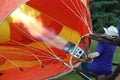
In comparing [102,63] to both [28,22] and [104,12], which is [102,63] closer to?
[28,22]

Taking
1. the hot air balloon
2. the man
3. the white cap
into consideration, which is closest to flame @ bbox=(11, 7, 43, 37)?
the hot air balloon

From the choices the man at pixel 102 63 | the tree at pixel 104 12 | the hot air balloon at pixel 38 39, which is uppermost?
the hot air balloon at pixel 38 39

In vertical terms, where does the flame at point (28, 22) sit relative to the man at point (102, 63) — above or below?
above

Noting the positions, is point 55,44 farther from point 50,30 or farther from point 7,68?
point 7,68

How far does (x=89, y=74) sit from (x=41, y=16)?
2.36m

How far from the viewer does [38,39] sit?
6.70 metres

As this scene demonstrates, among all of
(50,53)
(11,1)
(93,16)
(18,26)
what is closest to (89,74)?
(11,1)

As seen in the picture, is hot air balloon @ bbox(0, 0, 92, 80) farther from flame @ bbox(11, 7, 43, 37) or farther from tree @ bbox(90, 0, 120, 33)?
tree @ bbox(90, 0, 120, 33)

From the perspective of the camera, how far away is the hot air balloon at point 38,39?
6.46m

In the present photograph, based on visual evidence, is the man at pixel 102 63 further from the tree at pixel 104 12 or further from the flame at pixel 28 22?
the tree at pixel 104 12

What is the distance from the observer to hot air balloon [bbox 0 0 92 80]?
646cm

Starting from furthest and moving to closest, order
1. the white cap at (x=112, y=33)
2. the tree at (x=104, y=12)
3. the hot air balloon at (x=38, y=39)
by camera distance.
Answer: the tree at (x=104, y=12), the hot air balloon at (x=38, y=39), the white cap at (x=112, y=33)

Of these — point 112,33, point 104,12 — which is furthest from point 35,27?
point 104,12

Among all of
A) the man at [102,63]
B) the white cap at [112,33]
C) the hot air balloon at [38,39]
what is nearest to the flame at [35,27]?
the hot air balloon at [38,39]
